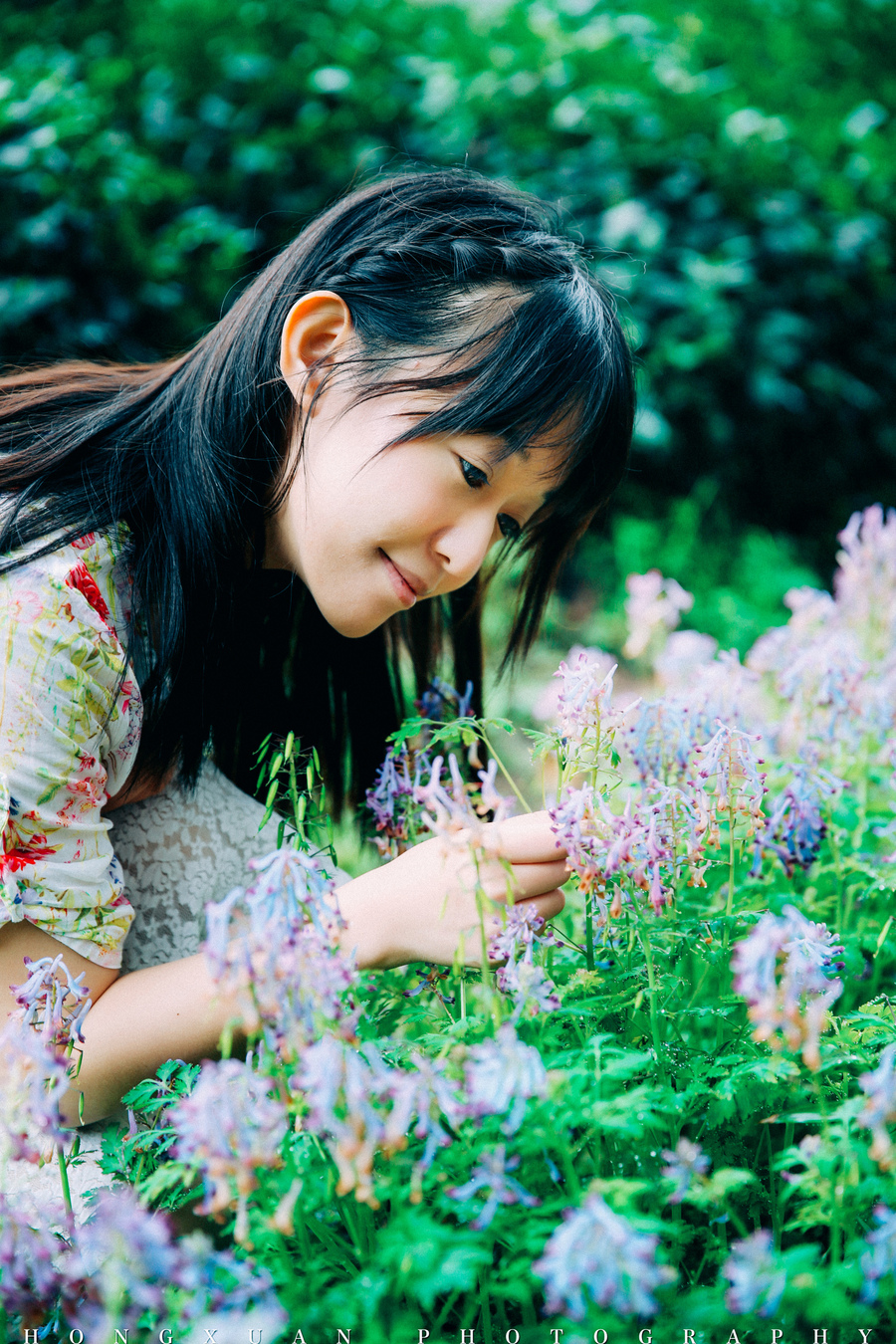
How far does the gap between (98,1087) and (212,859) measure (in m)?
0.51

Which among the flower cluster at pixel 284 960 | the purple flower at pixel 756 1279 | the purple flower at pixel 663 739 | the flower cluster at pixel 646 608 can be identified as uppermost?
the flower cluster at pixel 284 960

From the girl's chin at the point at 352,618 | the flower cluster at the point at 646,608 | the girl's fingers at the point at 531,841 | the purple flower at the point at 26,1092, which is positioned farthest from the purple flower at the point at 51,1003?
the flower cluster at the point at 646,608

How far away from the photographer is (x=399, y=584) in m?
1.91

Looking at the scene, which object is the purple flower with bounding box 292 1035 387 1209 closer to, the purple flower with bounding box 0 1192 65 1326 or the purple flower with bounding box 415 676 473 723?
the purple flower with bounding box 0 1192 65 1326

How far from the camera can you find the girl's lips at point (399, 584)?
1.89 meters

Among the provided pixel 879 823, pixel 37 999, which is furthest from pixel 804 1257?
pixel 879 823

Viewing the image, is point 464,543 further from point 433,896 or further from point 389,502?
point 433,896

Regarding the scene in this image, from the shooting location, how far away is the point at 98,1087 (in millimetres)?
1689

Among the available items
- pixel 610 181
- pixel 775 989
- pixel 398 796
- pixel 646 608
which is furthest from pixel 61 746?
pixel 610 181

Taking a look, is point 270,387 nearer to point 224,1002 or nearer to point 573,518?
point 573,518

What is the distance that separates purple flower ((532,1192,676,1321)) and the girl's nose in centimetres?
112

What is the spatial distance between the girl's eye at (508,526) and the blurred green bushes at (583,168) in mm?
2119

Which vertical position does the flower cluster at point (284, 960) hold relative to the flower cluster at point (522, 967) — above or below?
above

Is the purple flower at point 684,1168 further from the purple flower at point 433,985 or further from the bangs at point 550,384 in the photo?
the bangs at point 550,384
